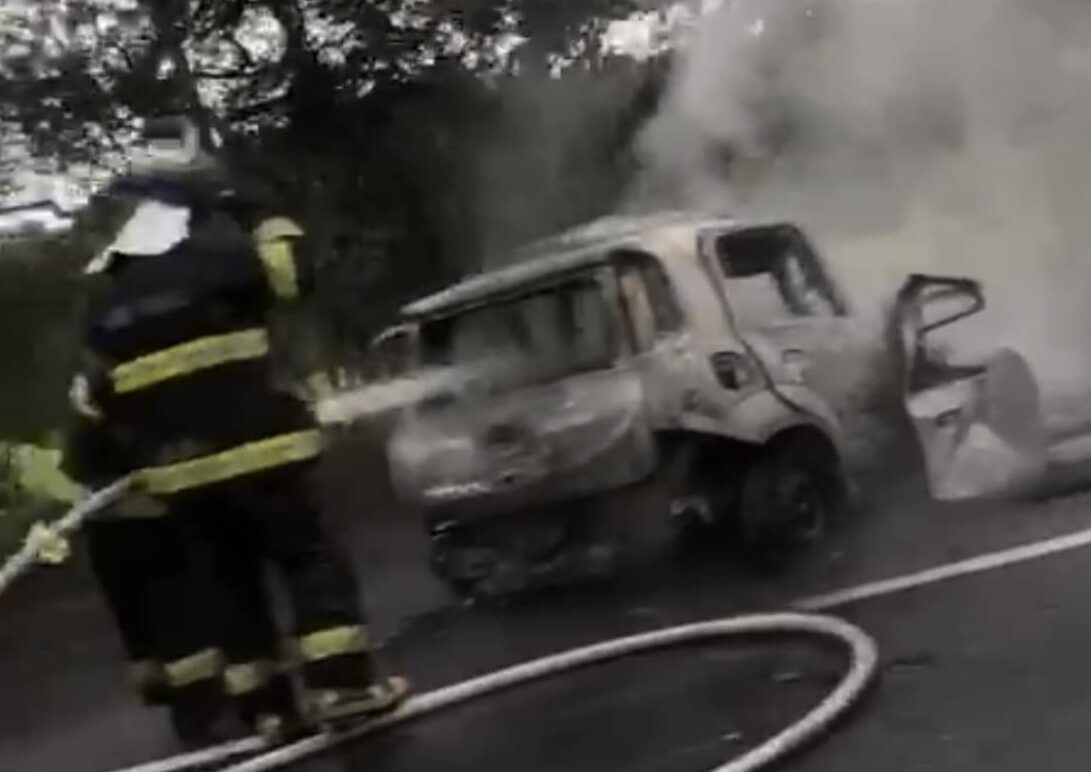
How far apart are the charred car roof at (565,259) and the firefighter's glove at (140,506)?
1946 millimetres

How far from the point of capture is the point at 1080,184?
32.9 feet

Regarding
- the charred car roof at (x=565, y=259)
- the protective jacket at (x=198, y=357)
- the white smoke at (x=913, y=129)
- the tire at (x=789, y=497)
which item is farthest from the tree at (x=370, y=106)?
the protective jacket at (x=198, y=357)

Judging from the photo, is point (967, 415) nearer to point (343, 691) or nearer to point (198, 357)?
point (343, 691)

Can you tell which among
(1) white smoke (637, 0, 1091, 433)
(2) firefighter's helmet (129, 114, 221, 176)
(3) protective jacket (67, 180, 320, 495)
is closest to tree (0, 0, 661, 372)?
(1) white smoke (637, 0, 1091, 433)

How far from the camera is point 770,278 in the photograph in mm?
7379

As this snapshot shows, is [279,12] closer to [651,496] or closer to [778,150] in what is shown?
[778,150]

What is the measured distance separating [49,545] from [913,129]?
4.59 metres

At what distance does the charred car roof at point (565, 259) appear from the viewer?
7164 mm

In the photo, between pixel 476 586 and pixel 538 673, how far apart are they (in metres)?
Answer: 1.24

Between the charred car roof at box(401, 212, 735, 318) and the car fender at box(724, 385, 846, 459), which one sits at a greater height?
the charred car roof at box(401, 212, 735, 318)

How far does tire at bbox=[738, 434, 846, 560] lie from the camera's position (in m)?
6.86

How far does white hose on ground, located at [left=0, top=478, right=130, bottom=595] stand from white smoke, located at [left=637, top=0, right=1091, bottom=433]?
3.27 m

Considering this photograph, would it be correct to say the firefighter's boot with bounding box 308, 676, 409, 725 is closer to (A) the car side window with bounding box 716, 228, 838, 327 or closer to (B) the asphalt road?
(B) the asphalt road

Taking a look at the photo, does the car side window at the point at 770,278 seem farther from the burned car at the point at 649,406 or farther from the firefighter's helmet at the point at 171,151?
the firefighter's helmet at the point at 171,151
